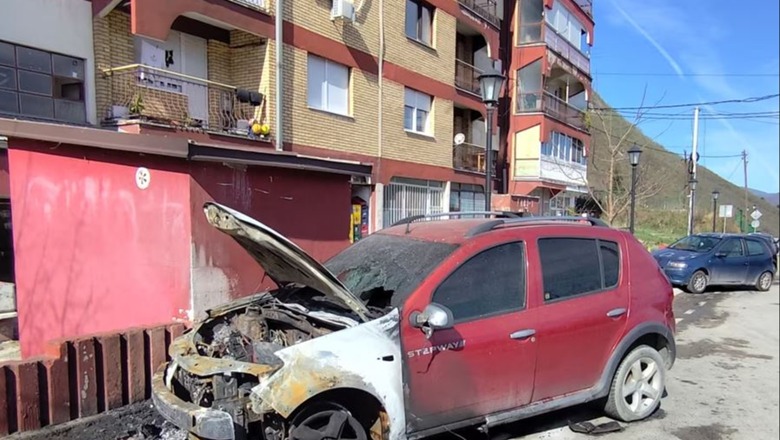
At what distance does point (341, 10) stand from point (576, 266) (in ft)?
40.8

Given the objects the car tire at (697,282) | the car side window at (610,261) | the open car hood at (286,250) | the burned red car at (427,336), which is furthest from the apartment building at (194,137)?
the car tire at (697,282)

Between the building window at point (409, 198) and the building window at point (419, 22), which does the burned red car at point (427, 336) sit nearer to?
the building window at point (409, 198)

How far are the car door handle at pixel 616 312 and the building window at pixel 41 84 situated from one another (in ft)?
32.4

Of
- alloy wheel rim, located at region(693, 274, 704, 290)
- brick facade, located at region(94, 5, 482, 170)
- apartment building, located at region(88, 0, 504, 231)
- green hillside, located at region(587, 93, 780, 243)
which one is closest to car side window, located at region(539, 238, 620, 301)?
apartment building, located at region(88, 0, 504, 231)

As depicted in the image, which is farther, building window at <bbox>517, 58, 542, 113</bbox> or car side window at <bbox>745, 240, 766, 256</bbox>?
building window at <bbox>517, 58, 542, 113</bbox>

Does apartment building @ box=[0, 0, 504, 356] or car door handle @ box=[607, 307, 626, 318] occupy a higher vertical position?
apartment building @ box=[0, 0, 504, 356]

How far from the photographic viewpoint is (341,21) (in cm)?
1535

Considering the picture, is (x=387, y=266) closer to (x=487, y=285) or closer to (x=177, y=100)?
(x=487, y=285)

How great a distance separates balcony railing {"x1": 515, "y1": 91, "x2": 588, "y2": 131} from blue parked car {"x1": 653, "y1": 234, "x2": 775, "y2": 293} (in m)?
12.0

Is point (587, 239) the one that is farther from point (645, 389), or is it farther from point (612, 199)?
point (612, 199)

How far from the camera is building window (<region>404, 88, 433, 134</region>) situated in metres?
18.7

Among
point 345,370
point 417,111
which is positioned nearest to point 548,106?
point 417,111

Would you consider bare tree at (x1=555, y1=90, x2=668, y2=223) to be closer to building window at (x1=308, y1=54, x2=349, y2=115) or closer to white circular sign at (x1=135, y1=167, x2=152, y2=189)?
building window at (x1=308, y1=54, x2=349, y2=115)

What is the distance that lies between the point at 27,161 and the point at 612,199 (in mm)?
20130
